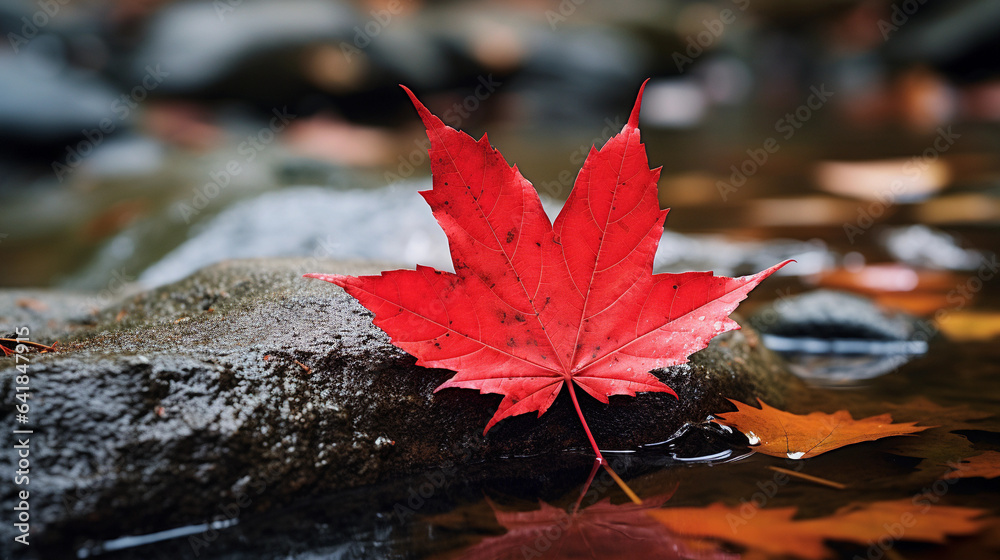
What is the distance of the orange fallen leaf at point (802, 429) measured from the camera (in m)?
1.27

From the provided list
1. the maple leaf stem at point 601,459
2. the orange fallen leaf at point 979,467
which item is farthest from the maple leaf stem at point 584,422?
the orange fallen leaf at point 979,467

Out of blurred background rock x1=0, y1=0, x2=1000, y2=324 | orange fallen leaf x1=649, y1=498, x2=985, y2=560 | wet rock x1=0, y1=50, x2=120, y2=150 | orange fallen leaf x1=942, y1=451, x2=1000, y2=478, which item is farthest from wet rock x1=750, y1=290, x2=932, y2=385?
wet rock x1=0, y1=50, x2=120, y2=150

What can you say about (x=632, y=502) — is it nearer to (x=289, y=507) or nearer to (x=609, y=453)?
(x=609, y=453)

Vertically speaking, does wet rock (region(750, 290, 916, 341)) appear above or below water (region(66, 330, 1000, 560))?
above

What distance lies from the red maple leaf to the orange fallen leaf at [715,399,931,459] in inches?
11.4

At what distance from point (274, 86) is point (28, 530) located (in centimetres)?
698

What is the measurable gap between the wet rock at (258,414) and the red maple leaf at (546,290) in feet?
0.39

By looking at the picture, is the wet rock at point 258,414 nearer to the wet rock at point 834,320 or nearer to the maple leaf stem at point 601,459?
the maple leaf stem at point 601,459

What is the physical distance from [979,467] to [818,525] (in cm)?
43

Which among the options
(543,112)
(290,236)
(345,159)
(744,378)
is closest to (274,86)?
(345,159)

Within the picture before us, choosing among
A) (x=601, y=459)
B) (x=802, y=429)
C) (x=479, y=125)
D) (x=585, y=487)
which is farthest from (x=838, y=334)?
(x=479, y=125)

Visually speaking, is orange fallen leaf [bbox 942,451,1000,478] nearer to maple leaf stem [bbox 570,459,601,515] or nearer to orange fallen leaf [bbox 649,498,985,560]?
orange fallen leaf [bbox 649,498,985,560]

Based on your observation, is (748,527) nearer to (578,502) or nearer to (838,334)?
(578,502)

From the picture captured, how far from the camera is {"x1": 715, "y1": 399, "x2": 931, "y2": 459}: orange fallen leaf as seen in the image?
4.18ft
